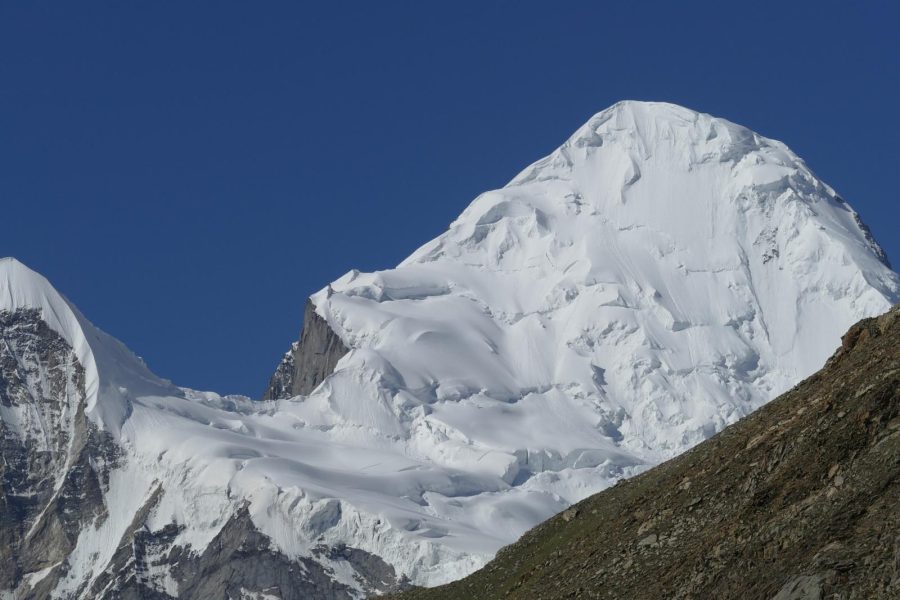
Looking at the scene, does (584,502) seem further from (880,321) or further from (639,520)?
(880,321)

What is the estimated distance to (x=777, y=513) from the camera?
47.8 metres

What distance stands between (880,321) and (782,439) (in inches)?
241

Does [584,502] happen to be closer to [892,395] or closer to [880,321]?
[880,321]

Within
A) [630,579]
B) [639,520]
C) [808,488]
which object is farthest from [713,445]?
[808,488]

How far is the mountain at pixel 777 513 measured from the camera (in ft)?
144

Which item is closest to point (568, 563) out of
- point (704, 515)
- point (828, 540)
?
point (704, 515)

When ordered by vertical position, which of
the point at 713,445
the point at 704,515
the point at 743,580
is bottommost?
Answer: the point at 743,580

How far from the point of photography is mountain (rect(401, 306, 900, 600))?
144 feet

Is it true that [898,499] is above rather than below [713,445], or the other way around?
below

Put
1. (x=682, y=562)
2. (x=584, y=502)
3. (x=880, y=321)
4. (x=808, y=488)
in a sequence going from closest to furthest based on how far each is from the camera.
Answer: (x=808, y=488)
(x=682, y=562)
(x=880, y=321)
(x=584, y=502)

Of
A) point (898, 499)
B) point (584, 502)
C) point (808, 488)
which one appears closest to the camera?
point (898, 499)

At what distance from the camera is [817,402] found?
52.5m

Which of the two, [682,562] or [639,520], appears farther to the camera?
[639,520]

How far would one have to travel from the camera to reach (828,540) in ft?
146
